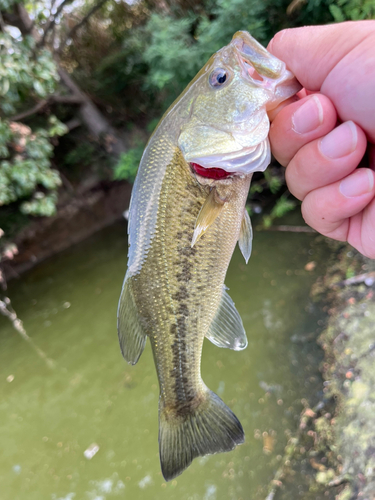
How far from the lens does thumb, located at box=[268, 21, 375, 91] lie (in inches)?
36.2

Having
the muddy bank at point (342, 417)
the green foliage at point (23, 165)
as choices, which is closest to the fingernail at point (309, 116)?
the muddy bank at point (342, 417)

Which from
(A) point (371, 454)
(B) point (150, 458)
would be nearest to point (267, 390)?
(A) point (371, 454)

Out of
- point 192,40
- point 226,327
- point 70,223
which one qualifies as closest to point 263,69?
point 226,327

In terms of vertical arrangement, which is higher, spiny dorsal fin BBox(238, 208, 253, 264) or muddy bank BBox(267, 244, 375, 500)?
spiny dorsal fin BBox(238, 208, 253, 264)

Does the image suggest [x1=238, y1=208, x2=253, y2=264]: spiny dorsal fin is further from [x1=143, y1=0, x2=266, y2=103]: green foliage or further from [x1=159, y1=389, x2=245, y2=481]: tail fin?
[x1=143, y1=0, x2=266, y2=103]: green foliage

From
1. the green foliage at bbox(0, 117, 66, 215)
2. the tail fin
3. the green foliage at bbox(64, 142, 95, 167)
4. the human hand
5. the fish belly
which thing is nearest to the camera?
the human hand

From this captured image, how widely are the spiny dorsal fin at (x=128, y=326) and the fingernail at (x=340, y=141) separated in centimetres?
91

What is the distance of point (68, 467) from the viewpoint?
9.38 feet

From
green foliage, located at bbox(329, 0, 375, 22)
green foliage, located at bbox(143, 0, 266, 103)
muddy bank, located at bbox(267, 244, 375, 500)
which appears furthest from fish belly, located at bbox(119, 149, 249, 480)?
green foliage, located at bbox(143, 0, 266, 103)

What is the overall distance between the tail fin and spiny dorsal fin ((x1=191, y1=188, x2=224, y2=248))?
2.72 ft

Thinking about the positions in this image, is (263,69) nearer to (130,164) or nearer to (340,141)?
(340,141)

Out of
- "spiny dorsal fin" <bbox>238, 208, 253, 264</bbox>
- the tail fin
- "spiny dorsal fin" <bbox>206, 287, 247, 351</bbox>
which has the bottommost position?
the tail fin

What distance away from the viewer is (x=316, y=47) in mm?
977

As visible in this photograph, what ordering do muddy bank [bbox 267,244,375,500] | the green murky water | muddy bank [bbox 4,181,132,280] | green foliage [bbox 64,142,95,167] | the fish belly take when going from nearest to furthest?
the fish belly
muddy bank [bbox 267,244,375,500]
the green murky water
muddy bank [bbox 4,181,132,280]
green foliage [bbox 64,142,95,167]
